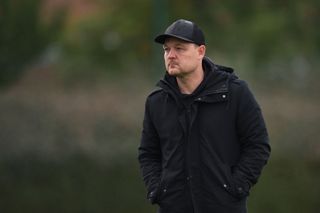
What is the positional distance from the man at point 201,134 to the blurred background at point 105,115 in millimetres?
6372

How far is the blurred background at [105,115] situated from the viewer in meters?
11.4

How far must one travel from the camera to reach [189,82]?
486cm

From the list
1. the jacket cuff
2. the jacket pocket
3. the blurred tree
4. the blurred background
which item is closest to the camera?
the jacket pocket

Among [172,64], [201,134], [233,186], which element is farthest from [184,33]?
[233,186]

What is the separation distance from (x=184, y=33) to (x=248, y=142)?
2.10 feet

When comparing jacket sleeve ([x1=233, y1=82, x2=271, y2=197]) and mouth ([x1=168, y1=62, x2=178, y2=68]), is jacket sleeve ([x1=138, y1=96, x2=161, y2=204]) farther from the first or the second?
jacket sleeve ([x1=233, y1=82, x2=271, y2=197])

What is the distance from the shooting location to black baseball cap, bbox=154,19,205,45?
4.79 meters

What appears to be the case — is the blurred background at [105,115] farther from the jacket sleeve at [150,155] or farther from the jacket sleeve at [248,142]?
the jacket sleeve at [248,142]

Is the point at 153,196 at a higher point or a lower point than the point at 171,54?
lower

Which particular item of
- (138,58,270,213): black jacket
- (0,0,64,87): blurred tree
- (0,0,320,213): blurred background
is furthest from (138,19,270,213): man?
(0,0,64,87): blurred tree

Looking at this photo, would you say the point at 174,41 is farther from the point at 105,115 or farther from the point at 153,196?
the point at 105,115

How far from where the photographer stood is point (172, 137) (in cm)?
484

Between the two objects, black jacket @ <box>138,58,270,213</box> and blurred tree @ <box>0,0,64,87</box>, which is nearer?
black jacket @ <box>138,58,270,213</box>

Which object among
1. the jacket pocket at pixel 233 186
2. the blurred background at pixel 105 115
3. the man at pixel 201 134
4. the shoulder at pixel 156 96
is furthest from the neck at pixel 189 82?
the blurred background at pixel 105 115
